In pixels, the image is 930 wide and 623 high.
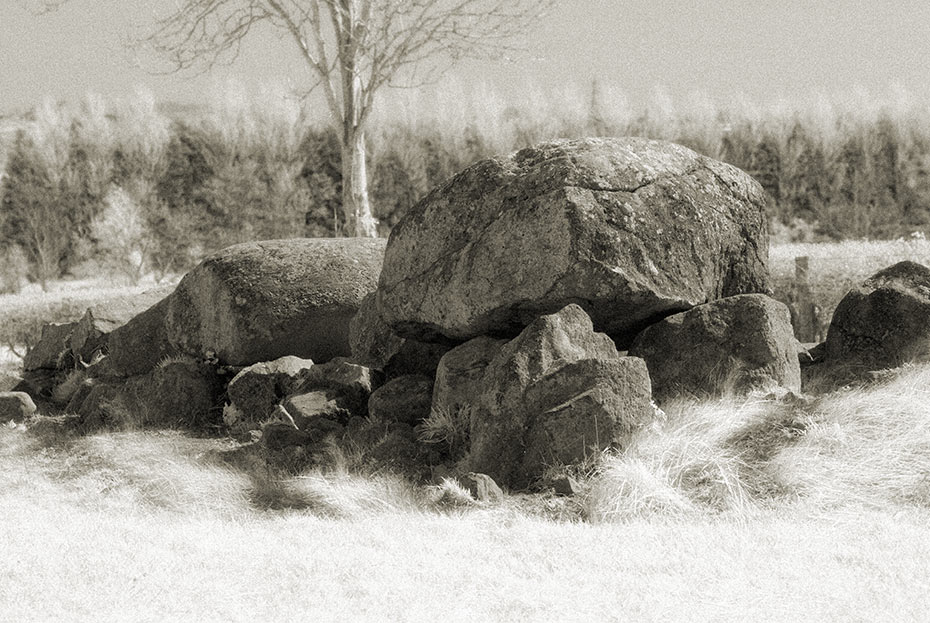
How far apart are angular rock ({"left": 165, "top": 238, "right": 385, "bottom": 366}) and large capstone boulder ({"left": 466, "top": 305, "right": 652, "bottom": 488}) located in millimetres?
2858

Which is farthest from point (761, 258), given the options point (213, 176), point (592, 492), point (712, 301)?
point (213, 176)

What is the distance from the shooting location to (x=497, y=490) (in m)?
5.25

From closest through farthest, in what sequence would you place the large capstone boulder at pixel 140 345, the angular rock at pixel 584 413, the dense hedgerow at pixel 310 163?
1. the angular rock at pixel 584 413
2. the large capstone boulder at pixel 140 345
3. the dense hedgerow at pixel 310 163

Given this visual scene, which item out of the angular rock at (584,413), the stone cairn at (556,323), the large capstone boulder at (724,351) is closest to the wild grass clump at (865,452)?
the large capstone boulder at (724,351)

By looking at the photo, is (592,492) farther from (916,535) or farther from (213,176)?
(213,176)

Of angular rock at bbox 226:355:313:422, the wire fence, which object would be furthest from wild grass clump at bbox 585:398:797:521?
the wire fence

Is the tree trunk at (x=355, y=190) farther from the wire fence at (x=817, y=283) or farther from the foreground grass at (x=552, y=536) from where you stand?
the foreground grass at (x=552, y=536)

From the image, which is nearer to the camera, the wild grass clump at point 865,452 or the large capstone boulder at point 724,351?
the wild grass clump at point 865,452

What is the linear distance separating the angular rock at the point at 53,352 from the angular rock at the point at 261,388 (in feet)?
13.1

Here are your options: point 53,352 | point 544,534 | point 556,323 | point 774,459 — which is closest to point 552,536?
point 544,534

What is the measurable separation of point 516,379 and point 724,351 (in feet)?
4.96

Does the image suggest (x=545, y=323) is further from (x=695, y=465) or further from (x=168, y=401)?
(x=168, y=401)

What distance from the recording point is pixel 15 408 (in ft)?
30.1

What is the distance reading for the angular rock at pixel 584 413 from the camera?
536cm
